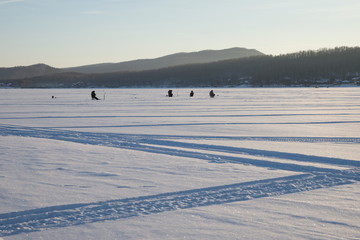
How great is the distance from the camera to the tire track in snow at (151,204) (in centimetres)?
327

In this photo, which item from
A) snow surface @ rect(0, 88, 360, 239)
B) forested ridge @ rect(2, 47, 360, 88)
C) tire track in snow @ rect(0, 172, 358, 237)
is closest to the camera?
snow surface @ rect(0, 88, 360, 239)

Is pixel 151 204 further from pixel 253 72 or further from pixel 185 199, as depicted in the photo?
pixel 253 72

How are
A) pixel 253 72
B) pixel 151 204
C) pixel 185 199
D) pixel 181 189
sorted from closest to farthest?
1. pixel 151 204
2. pixel 185 199
3. pixel 181 189
4. pixel 253 72

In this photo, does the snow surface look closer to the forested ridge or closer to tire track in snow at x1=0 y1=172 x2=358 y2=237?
tire track in snow at x1=0 y1=172 x2=358 y2=237

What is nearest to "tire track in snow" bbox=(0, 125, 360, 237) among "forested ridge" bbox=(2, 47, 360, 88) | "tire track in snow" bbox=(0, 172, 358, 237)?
"tire track in snow" bbox=(0, 172, 358, 237)

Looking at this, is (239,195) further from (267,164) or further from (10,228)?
(10,228)

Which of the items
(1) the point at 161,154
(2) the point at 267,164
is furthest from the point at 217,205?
(1) the point at 161,154

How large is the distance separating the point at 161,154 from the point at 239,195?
2771mm

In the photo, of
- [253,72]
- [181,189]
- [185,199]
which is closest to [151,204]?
[185,199]

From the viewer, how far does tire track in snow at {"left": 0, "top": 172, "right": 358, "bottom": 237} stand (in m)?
3.27

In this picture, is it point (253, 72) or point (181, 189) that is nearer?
point (181, 189)

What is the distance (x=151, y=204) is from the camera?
381cm

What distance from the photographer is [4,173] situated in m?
5.23

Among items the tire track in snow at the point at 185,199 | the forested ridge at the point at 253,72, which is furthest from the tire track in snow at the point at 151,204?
the forested ridge at the point at 253,72
